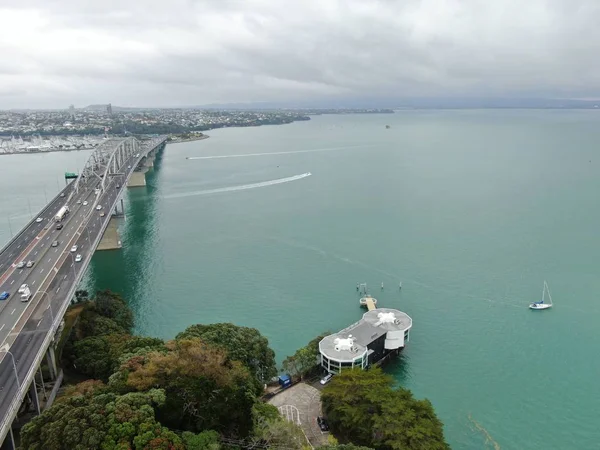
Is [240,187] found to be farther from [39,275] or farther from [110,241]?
[39,275]

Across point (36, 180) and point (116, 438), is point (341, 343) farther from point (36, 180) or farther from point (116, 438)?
point (36, 180)

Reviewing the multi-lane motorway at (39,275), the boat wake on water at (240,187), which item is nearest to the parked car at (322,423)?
the multi-lane motorway at (39,275)

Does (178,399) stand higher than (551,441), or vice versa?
(178,399)

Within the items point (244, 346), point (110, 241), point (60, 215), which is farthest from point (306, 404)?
point (110, 241)

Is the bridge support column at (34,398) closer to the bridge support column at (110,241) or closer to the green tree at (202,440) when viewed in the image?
the green tree at (202,440)

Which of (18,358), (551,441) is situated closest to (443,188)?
(551,441)

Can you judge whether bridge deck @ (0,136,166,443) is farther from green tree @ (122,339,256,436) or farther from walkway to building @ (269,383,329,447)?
walkway to building @ (269,383,329,447)
